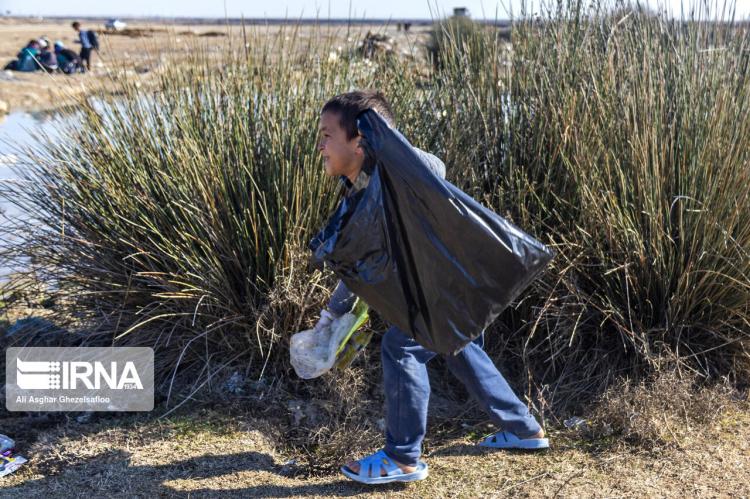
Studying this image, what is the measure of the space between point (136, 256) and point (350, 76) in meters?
1.69

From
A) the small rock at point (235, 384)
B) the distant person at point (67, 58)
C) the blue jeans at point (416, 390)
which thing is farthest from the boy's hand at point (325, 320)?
the distant person at point (67, 58)

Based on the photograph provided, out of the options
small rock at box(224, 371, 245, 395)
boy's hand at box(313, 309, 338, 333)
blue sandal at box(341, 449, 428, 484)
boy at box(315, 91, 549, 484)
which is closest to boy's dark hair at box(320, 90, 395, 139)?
boy at box(315, 91, 549, 484)

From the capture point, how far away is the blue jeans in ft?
10.2

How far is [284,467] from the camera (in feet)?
11.3

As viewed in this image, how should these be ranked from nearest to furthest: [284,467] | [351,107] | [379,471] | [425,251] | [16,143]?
[425,251]
[351,107]
[379,471]
[284,467]
[16,143]

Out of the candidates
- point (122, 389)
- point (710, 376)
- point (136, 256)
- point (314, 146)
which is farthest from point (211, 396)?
point (710, 376)

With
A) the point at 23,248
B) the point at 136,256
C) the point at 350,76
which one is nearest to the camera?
the point at 136,256

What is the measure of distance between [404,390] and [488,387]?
37 centimetres

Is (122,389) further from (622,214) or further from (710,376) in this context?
(710,376)

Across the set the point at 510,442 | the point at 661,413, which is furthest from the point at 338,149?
the point at 661,413

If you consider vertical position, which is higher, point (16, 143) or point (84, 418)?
point (16, 143)

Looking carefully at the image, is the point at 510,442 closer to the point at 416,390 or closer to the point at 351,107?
the point at 416,390

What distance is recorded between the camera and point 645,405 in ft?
11.7

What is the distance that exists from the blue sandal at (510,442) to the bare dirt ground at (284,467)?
1.3 inches
